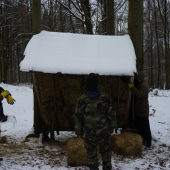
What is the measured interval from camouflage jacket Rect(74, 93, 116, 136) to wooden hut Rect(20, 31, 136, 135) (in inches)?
33.4

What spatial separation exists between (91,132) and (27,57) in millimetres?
2244

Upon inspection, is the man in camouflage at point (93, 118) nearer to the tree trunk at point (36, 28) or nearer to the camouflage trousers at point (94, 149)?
the camouflage trousers at point (94, 149)

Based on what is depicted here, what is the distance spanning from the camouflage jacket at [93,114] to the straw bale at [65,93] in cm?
114

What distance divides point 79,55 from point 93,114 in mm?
1638

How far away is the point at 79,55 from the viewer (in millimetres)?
4293

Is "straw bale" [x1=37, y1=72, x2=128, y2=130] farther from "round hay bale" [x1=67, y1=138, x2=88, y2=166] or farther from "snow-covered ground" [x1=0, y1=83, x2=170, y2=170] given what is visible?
"round hay bale" [x1=67, y1=138, x2=88, y2=166]

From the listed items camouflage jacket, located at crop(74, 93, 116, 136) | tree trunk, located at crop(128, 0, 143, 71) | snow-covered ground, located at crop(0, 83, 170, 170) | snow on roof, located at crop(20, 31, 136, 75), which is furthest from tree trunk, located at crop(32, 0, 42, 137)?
tree trunk, located at crop(128, 0, 143, 71)

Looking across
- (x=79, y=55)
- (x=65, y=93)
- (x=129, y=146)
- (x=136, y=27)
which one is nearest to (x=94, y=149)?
(x=129, y=146)

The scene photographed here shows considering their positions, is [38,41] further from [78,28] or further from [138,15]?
[78,28]

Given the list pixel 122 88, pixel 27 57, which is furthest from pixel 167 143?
pixel 27 57

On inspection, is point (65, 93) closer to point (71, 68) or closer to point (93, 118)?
point (71, 68)

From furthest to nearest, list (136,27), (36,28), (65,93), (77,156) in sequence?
(36,28)
(136,27)
(65,93)
(77,156)

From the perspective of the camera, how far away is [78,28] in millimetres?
16406

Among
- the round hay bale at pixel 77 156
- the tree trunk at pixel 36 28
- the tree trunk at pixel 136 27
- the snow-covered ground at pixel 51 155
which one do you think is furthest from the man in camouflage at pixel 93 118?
the tree trunk at pixel 36 28
